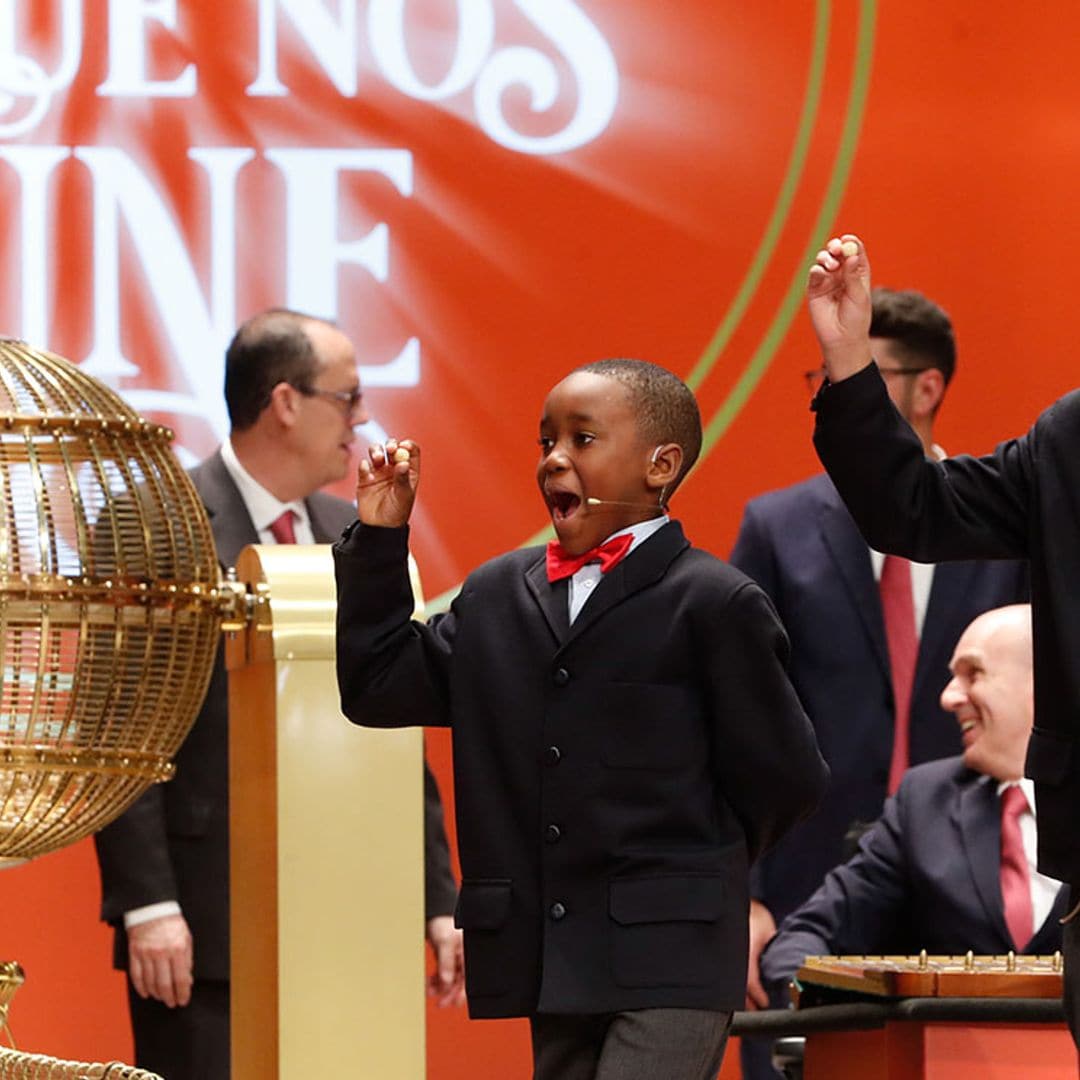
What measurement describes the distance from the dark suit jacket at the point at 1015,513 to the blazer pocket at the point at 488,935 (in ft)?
1.75

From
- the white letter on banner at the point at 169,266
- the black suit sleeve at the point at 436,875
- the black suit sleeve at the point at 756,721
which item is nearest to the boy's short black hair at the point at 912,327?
the black suit sleeve at the point at 436,875

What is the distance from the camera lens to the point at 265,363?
4062 mm

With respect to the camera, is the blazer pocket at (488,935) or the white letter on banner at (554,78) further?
the white letter on banner at (554,78)

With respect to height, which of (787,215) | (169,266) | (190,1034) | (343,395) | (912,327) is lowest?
(190,1034)

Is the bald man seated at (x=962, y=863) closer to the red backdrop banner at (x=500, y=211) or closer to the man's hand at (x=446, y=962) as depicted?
the man's hand at (x=446, y=962)

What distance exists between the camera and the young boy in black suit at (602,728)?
7.75 ft

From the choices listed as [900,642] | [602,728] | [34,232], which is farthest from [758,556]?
[602,728]

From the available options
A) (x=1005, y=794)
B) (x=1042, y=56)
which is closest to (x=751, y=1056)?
(x=1005, y=794)

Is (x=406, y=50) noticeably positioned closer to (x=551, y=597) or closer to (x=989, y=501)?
(x=551, y=597)

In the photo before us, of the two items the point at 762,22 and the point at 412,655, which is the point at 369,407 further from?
the point at 412,655

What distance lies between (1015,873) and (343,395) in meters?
1.40

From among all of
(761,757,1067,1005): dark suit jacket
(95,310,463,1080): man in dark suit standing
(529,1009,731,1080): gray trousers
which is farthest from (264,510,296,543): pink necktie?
(529,1009,731,1080): gray trousers

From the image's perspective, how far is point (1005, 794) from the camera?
364cm

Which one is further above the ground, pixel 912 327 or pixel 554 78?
pixel 554 78
